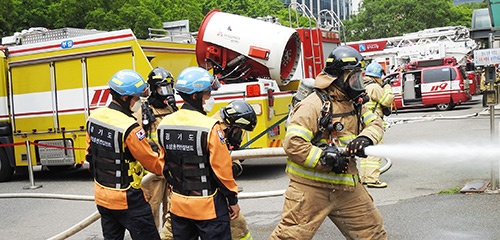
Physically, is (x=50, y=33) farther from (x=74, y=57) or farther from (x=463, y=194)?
(x=463, y=194)

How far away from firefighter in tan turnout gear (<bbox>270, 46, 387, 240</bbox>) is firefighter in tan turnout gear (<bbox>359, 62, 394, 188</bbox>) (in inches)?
148

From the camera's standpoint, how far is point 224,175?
148 inches

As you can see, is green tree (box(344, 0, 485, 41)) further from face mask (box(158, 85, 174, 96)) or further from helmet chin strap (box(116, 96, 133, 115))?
helmet chin strap (box(116, 96, 133, 115))

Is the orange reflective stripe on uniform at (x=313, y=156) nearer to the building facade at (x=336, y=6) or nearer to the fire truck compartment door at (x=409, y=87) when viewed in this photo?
the fire truck compartment door at (x=409, y=87)

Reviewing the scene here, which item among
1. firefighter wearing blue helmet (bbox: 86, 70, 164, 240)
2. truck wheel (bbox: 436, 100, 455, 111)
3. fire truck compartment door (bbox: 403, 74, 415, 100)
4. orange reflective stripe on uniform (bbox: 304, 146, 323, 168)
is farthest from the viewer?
fire truck compartment door (bbox: 403, 74, 415, 100)

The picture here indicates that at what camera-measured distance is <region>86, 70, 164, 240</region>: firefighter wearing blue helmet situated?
4160 millimetres

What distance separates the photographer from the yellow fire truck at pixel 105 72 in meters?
9.13

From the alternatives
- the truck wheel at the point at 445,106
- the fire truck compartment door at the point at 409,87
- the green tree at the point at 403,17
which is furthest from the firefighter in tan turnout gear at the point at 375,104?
the green tree at the point at 403,17

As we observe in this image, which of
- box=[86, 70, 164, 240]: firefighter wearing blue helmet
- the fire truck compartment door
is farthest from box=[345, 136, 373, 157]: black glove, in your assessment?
the fire truck compartment door

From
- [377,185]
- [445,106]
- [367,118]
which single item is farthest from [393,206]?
[445,106]

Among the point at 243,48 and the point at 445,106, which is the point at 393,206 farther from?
the point at 445,106

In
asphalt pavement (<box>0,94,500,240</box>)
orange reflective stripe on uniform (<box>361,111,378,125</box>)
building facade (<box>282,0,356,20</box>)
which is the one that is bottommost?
asphalt pavement (<box>0,94,500,240</box>)

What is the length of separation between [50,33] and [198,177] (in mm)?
7629

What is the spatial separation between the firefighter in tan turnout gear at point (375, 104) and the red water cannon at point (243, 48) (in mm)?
1720
